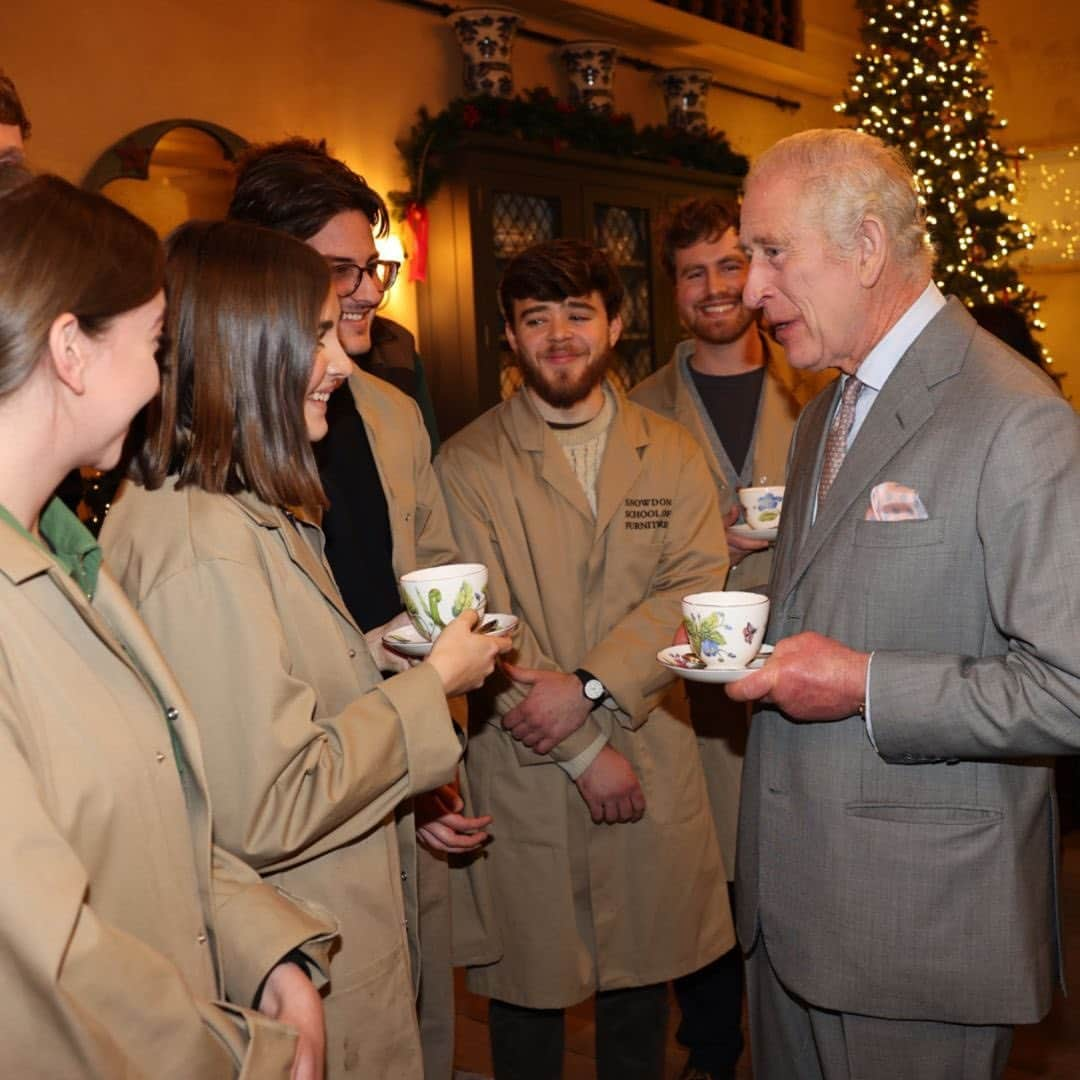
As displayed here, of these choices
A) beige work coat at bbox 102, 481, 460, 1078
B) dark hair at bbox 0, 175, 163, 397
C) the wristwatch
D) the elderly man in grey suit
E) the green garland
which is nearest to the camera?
dark hair at bbox 0, 175, 163, 397

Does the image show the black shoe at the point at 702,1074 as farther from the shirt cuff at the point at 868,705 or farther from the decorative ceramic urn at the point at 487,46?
the decorative ceramic urn at the point at 487,46

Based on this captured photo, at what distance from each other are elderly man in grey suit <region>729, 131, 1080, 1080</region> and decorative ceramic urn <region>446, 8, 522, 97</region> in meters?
3.97

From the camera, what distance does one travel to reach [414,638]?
71.9 inches

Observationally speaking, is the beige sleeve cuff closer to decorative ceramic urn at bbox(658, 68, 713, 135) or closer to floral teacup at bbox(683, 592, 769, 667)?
floral teacup at bbox(683, 592, 769, 667)

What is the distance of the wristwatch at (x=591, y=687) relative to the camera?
2.44 m

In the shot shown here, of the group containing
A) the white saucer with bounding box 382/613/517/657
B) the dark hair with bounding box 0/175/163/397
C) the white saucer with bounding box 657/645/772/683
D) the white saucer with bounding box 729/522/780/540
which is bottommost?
the white saucer with bounding box 657/645/772/683

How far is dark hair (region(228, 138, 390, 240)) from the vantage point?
87.0 inches

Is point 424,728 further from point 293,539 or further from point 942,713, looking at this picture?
point 942,713

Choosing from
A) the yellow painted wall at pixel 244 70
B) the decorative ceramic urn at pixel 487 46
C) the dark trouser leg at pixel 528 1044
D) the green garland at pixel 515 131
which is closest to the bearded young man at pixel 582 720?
the dark trouser leg at pixel 528 1044

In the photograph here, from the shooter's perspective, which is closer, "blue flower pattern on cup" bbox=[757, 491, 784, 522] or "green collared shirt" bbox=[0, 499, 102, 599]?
"green collared shirt" bbox=[0, 499, 102, 599]

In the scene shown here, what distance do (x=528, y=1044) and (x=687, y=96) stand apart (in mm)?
5426

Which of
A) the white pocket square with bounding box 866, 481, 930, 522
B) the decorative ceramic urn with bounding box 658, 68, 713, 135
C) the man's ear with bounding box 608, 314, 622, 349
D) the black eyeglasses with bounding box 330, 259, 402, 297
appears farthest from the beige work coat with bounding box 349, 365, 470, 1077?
the decorative ceramic urn with bounding box 658, 68, 713, 135

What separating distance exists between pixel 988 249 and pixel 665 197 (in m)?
1.88

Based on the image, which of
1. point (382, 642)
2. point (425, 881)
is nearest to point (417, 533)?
point (382, 642)
